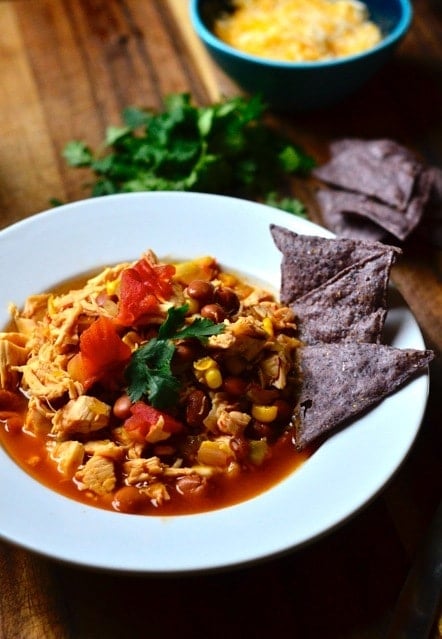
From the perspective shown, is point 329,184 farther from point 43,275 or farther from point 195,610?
point 195,610

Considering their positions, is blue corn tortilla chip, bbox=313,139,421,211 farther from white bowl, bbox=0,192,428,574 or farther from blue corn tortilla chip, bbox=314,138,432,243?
white bowl, bbox=0,192,428,574

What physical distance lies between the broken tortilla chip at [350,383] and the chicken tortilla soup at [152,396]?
0.43ft

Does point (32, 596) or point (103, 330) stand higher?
point (103, 330)

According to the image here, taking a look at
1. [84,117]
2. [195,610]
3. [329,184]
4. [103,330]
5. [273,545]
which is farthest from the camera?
[84,117]

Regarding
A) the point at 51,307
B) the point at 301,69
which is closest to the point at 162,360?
the point at 51,307

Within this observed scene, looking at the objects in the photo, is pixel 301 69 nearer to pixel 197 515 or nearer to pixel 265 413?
pixel 265 413

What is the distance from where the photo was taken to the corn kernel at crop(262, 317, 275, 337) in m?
3.56

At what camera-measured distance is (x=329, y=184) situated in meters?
5.17

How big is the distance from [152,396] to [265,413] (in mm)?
524

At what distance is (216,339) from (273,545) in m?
0.98

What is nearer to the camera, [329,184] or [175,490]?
[175,490]

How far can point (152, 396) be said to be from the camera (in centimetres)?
322

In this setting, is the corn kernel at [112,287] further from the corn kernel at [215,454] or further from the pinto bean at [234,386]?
the corn kernel at [215,454]

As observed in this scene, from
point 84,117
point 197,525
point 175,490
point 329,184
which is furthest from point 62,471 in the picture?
point 84,117
